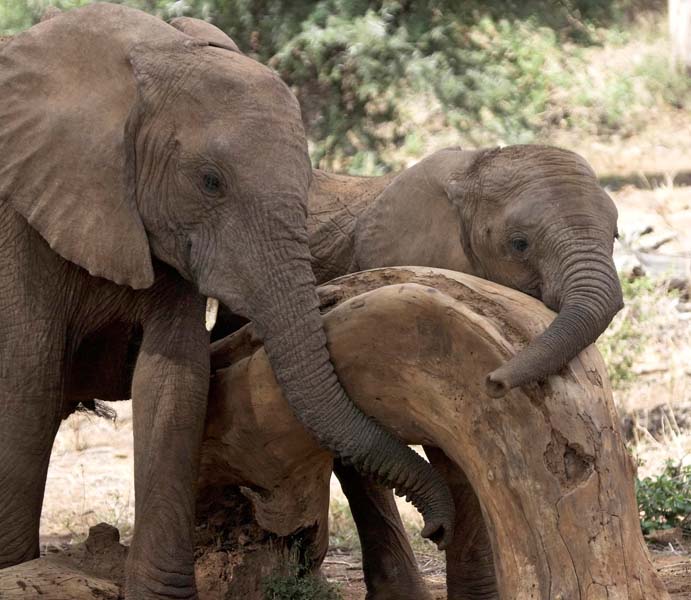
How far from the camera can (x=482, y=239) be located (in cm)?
418

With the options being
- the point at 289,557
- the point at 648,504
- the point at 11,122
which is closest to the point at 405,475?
the point at 289,557

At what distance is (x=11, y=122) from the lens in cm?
413

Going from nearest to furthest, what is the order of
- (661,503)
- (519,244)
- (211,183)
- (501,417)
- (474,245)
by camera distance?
(501,417) < (211,183) < (519,244) < (474,245) < (661,503)

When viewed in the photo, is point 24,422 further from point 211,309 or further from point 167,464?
point 211,309

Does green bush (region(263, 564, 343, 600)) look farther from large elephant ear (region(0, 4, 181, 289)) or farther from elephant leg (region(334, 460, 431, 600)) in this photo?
large elephant ear (region(0, 4, 181, 289))

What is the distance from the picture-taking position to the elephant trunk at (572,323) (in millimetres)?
3195

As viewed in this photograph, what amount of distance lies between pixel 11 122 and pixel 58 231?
391mm

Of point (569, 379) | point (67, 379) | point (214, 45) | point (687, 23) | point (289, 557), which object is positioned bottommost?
Answer: point (687, 23)

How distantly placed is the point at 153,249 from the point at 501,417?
3.93 feet

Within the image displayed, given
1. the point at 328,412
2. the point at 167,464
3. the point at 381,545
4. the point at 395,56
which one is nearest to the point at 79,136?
the point at 167,464

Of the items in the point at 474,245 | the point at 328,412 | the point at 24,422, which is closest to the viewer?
the point at 328,412

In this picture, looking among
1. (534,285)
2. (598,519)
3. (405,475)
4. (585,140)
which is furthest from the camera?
(585,140)

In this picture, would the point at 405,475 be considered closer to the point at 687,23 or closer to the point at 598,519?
the point at 598,519

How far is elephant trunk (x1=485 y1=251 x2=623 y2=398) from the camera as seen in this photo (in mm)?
3195
